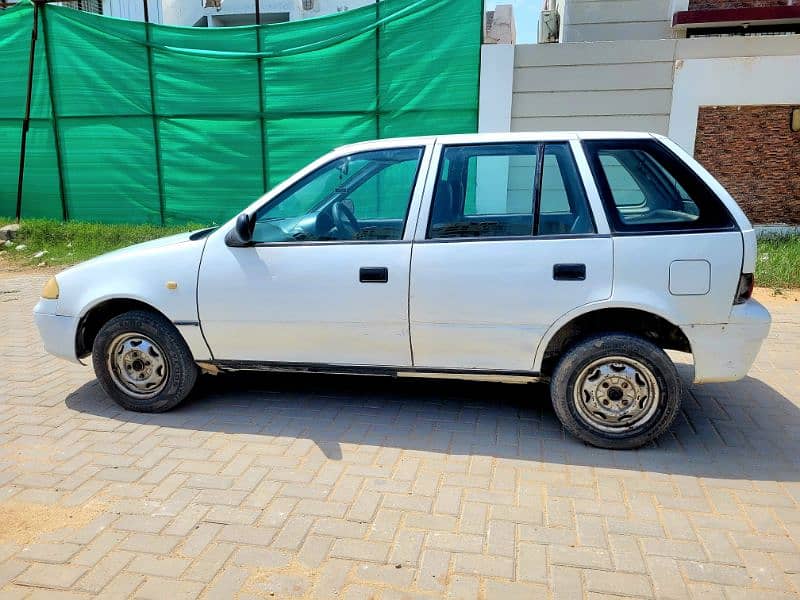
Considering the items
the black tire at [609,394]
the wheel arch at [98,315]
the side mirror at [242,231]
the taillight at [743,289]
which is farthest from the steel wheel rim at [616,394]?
the wheel arch at [98,315]

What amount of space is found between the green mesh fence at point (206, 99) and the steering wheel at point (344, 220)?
5949 millimetres

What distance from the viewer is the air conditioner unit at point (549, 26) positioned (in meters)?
15.7

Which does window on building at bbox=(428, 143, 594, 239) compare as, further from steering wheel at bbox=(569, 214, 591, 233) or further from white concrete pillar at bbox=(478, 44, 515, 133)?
white concrete pillar at bbox=(478, 44, 515, 133)

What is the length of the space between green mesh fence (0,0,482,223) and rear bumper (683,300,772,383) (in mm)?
6879

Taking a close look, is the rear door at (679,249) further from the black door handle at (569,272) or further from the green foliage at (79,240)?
the green foliage at (79,240)

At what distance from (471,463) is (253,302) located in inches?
65.5

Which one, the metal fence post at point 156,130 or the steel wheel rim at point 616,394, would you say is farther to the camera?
the metal fence post at point 156,130

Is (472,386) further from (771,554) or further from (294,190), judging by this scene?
(771,554)

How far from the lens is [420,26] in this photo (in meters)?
9.56

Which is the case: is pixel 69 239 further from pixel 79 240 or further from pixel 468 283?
pixel 468 283

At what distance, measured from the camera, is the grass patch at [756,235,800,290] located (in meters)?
7.94

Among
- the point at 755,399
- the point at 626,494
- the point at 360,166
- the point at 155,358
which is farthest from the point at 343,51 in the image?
the point at 626,494

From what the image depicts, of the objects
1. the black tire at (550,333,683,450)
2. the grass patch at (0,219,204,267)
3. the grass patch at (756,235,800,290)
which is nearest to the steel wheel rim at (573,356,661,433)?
the black tire at (550,333,683,450)

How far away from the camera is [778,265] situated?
27.0 ft
